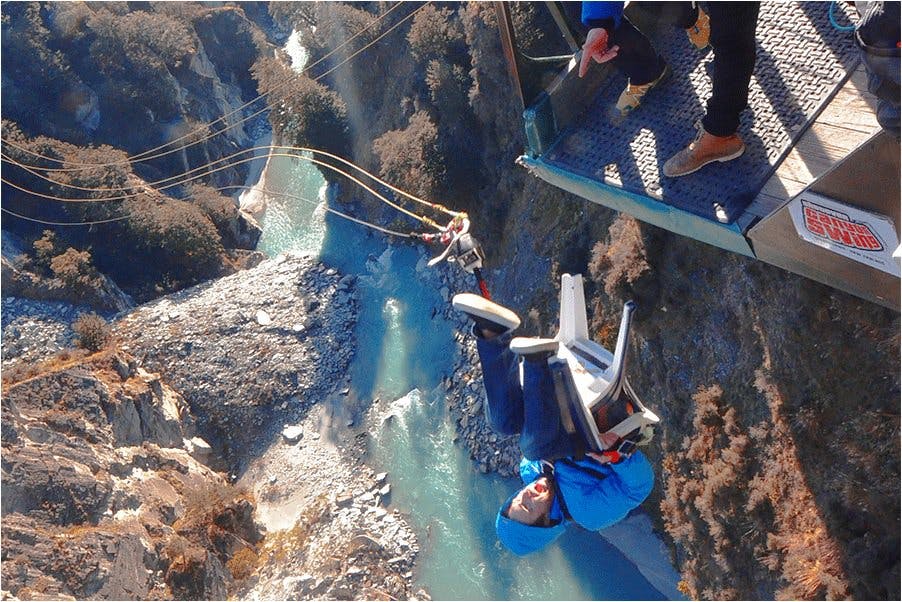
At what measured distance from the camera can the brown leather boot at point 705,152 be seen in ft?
20.4

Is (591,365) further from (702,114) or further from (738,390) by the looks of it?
(738,390)

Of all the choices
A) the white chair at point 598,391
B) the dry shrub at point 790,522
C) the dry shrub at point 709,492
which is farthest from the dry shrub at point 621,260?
the white chair at point 598,391

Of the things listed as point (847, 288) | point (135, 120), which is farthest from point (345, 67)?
point (847, 288)

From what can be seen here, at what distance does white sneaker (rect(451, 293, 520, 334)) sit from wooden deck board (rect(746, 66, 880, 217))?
8.72 feet

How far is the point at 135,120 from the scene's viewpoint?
89.6 ft

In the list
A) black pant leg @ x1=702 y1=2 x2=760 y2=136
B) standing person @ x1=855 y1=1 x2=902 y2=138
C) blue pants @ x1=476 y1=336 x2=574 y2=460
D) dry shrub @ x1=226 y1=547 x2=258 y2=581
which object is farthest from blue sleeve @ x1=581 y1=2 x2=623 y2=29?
dry shrub @ x1=226 y1=547 x2=258 y2=581

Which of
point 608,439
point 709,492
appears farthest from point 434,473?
point 608,439

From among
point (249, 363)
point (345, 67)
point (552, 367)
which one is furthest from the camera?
point (345, 67)

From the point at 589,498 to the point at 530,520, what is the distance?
512 millimetres

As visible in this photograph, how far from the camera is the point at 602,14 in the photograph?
19.4ft

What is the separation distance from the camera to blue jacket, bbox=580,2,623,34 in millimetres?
5883

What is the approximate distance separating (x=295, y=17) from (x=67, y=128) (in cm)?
1034

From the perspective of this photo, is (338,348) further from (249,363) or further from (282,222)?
(282,222)

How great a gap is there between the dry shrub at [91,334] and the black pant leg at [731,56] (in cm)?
1722
